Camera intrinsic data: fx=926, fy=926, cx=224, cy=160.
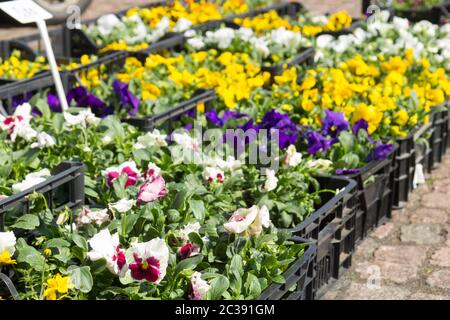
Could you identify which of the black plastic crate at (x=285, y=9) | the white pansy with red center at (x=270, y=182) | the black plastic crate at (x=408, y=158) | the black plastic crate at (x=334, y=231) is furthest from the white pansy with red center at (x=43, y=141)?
the black plastic crate at (x=285, y=9)

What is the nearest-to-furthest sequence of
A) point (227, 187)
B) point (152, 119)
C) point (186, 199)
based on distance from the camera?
point (186, 199), point (227, 187), point (152, 119)

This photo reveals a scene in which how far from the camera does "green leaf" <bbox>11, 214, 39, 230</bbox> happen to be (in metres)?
3.08

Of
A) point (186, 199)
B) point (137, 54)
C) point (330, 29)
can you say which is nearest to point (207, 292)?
point (186, 199)

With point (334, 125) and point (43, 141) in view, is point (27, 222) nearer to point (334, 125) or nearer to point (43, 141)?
point (43, 141)

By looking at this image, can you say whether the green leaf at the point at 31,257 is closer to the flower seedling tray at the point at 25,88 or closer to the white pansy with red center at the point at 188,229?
the white pansy with red center at the point at 188,229

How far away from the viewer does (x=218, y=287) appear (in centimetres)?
280

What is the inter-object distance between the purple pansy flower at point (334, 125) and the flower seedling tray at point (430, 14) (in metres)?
3.97

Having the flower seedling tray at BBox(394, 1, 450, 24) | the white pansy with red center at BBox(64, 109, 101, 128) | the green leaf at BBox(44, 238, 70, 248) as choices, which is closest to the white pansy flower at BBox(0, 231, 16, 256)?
the green leaf at BBox(44, 238, 70, 248)

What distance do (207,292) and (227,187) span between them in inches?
36.3

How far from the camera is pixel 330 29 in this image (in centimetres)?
704

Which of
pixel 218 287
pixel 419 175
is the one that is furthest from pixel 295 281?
pixel 419 175

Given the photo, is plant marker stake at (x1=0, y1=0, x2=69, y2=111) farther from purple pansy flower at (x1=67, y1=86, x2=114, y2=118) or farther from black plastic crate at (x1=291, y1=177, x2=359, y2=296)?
black plastic crate at (x1=291, y1=177, x2=359, y2=296)

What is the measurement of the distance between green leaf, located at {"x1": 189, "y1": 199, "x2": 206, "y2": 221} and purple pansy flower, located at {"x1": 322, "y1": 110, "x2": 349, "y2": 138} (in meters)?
1.35

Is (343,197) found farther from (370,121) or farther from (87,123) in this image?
(87,123)
